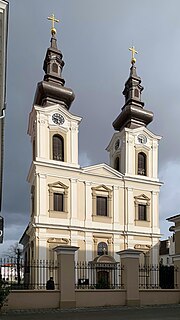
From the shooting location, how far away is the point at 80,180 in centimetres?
3528

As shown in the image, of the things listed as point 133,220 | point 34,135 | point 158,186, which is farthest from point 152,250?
point 34,135

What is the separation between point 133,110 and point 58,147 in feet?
33.1

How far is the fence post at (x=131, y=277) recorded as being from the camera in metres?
16.8

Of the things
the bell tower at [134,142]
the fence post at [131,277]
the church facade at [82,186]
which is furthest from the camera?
the bell tower at [134,142]

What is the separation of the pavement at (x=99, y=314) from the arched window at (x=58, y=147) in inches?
788

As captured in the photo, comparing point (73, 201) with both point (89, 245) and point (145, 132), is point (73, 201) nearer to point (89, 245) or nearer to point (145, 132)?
point (89, 245)

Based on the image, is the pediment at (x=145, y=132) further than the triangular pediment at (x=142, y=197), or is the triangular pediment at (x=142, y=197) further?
the pediment at (x=145, y=132)

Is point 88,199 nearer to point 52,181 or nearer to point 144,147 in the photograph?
point 52,181

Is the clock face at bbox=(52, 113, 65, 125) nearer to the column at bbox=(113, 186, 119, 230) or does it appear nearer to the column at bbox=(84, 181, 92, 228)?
the column at bbox=(84, 181, 92, 228)

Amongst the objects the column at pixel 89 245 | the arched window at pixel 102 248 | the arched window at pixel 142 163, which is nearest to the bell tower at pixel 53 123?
the column at pixel 89 245

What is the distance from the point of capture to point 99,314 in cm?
1452

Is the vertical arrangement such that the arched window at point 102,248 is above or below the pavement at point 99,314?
above

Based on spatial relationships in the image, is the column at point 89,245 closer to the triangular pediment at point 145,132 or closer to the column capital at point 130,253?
the triangular pediment at point 145,132

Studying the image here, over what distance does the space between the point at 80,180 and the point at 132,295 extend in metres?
19.0
